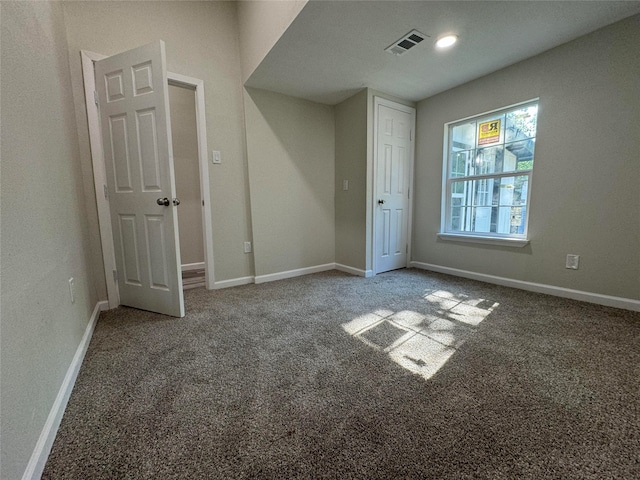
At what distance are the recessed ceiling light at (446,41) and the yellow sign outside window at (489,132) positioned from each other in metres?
1.07

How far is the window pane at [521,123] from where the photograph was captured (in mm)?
2480

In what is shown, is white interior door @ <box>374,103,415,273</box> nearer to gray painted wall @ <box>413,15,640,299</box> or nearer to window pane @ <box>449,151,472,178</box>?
window pane @ <box>449,151,472,178</box>

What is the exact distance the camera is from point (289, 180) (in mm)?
3111

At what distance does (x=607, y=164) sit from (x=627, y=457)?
2174 mm

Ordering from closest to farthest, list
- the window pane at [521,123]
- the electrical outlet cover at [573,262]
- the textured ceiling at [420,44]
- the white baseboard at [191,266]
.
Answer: the textured ceiling at [420,44] → the electrical outlet cover at [573,262] → the window pane at [521,123] → the white baseboard at [191,266]

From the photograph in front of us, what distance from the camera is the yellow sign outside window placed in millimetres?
2756

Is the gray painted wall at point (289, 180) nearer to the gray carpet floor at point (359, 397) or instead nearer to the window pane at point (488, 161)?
the gray carpet floor at point (359, 397)

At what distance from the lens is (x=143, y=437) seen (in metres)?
0.97

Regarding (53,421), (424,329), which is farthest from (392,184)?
(53,421)

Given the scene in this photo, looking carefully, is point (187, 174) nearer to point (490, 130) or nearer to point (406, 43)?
point (406, 43)

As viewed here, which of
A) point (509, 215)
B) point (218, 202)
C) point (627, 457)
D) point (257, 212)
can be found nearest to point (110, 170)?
point (218, 202)

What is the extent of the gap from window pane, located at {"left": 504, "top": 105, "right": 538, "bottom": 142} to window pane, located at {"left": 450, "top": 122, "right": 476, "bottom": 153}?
34 centimetres

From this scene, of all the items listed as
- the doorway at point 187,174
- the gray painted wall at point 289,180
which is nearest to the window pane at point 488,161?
the gray painted wall at point 289,180

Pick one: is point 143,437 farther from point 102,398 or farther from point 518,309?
point 518,309
